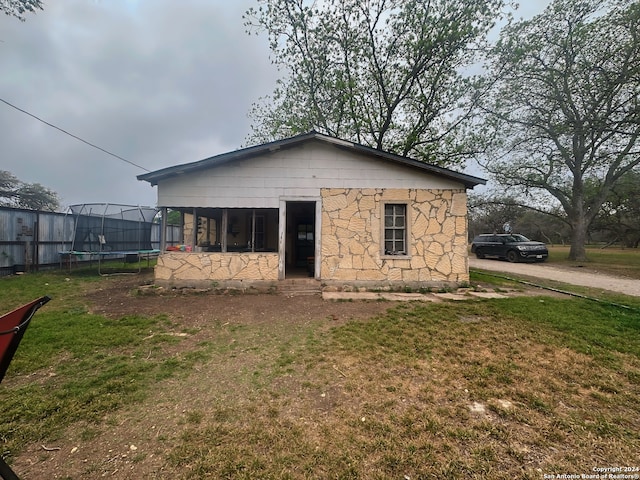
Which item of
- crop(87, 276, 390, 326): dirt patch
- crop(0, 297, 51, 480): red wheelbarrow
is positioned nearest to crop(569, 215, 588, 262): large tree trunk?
crop(87, 276, 390, 326): dirt patch

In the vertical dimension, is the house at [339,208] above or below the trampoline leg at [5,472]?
above

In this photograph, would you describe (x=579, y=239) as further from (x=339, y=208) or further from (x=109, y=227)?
(x=109, y=227)

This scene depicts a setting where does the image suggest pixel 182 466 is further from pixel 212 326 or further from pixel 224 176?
pixel 224 176

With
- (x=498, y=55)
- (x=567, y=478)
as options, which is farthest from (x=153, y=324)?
(x=498, y=55)

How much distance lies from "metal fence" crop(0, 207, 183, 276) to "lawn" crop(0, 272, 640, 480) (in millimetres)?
5733

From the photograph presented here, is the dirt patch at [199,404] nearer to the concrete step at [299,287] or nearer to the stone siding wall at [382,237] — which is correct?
the concrete step at [299,287]

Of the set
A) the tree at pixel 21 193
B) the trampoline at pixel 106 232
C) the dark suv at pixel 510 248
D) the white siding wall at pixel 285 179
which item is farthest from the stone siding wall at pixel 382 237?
the tree at pixel 21 193

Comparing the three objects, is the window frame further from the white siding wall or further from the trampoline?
the trampoline

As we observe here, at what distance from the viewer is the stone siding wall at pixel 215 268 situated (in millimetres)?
7656

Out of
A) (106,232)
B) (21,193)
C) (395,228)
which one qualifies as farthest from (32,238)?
(21,193)

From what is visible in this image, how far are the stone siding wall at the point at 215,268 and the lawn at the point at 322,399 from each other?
2593mm

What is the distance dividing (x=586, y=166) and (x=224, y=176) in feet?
68.5

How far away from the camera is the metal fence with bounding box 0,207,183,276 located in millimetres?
9477

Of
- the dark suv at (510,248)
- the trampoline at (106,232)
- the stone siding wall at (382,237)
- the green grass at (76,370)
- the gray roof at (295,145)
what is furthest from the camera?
the dark suv at (510,248)
